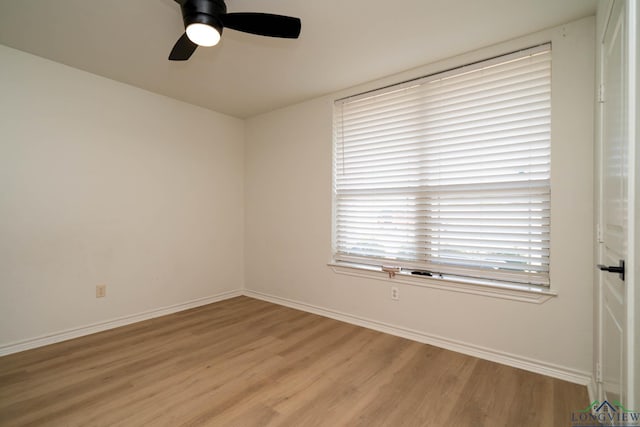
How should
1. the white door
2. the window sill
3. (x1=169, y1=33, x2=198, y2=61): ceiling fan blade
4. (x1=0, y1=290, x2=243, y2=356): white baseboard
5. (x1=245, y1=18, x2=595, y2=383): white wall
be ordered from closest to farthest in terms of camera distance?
1. the white door
2. (x1=169, y1=33, x2=198, y2=61): ceiling fan blade
3. (x1=245, y1=18, x2=595, y2=383): white wall
4. the window sill
5. (x1=0, y1=290, x2=243, y2=356): white baseboard

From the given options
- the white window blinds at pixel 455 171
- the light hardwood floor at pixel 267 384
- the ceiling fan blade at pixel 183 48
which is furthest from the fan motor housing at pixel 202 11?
the light hardwood floor at pixel 267 384

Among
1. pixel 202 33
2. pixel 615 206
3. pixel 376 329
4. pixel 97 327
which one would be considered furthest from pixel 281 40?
pixel 97 327

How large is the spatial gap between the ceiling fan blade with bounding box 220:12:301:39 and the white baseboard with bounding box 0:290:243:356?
9.86ft

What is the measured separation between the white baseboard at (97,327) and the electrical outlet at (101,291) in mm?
269

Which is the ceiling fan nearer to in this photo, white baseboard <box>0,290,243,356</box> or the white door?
the white door

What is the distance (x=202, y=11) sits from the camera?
1.63m

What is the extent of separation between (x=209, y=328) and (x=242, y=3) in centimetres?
285

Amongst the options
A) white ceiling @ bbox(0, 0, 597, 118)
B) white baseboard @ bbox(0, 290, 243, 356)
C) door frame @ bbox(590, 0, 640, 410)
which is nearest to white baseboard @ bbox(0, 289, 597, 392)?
white baseboard @ bbox(0, 290, 243, 356)

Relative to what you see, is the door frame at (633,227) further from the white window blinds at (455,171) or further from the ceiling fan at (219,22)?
the ceiling fan at (219,22)

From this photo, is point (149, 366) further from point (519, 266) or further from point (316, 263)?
point (519, 266)

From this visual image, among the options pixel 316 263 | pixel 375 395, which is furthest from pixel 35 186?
pixel 375 395

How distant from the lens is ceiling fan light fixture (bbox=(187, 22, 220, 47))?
1665mm

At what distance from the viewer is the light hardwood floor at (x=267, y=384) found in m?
1.72

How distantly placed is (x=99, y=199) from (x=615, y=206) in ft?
12.7
